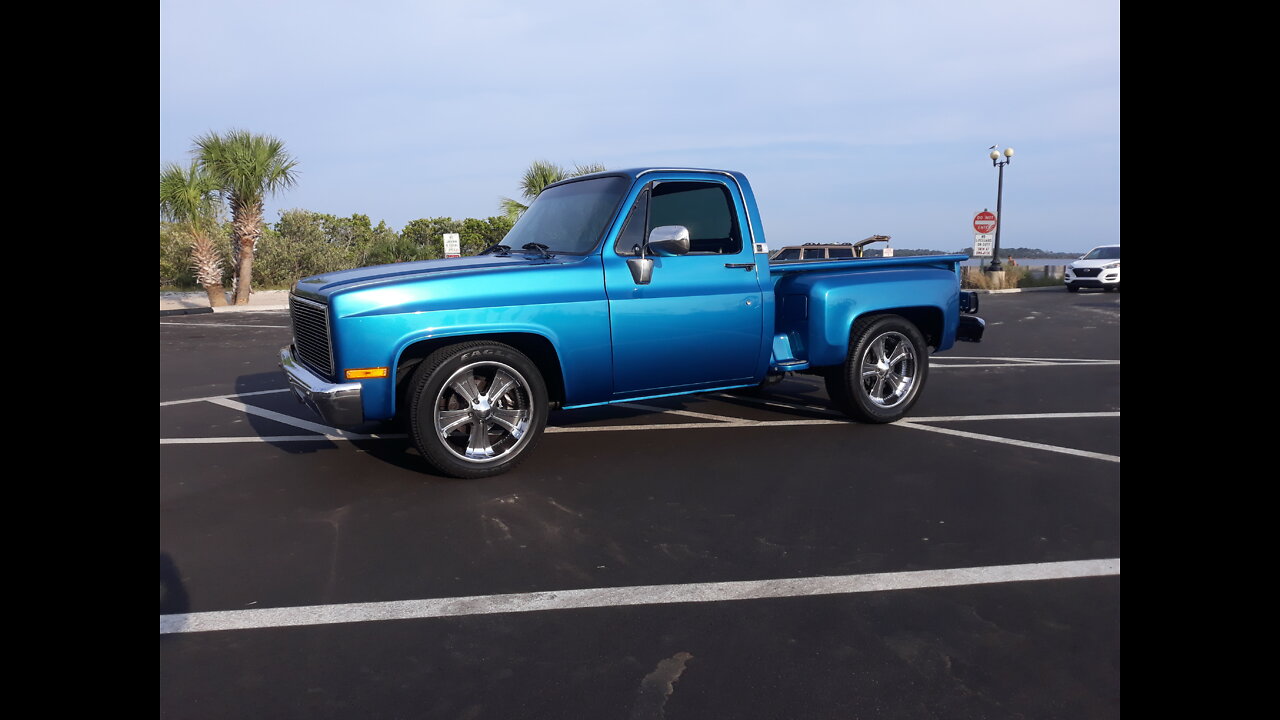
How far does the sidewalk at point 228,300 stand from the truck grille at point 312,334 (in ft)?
57.4

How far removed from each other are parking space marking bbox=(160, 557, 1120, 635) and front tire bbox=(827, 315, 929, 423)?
2922 mm

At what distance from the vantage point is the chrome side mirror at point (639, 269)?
550cm

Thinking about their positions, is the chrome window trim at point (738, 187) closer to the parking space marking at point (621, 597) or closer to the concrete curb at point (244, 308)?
the parking space marking at point (621, 597)

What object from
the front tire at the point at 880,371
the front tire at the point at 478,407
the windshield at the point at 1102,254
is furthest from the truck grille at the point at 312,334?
the windshield at the point at 1102,254

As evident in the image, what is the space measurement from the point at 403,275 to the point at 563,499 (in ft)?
5.81

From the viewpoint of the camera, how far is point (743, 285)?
5.97 meters

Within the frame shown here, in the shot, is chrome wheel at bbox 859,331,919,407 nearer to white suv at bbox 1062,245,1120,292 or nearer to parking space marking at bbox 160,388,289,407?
parking space marking at bbox 160,388,289,407

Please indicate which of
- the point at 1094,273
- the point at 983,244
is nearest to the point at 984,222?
the point at 983,244

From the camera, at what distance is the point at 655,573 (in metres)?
3.68

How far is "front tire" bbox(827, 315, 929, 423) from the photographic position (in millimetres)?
6566

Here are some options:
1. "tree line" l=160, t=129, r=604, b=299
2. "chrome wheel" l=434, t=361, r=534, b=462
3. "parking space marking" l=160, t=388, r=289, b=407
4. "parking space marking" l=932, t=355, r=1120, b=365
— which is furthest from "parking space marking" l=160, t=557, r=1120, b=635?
"tree line" l=160, t=129, r=604, b=299

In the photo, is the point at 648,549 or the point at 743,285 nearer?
the point at 648,549
